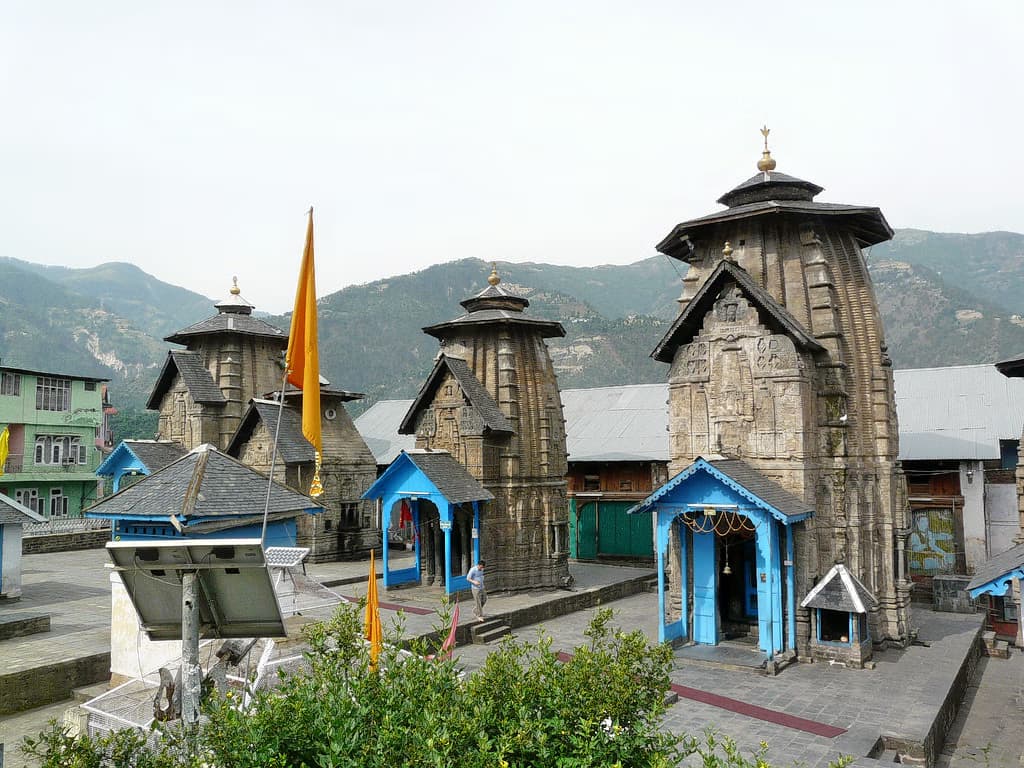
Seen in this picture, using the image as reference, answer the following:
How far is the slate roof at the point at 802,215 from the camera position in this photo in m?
19.5

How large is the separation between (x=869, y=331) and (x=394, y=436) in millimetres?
31046

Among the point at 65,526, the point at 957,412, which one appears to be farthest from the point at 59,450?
the point at 957,412

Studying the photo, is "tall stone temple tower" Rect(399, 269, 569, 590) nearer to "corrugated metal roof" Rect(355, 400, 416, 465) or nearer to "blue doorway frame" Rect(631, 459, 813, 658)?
"blue doorway frame" Rect(631, 459, 813, 658)

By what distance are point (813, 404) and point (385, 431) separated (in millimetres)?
31666

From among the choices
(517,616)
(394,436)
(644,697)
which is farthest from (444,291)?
(644,697)

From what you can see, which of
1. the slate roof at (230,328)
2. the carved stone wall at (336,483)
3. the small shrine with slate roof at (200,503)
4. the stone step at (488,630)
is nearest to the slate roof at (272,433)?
the carved stone wall at (336,483)

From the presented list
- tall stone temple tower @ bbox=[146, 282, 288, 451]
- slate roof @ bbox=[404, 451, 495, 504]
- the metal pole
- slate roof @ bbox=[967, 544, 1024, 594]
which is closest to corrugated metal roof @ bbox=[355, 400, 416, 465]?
tall stone temple tower @ bbox=[146, 282, 288, 451]

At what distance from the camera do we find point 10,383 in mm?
40062

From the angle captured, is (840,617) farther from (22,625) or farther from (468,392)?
(22,625)

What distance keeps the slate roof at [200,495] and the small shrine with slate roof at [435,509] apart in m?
7.92

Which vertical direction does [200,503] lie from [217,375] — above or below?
below

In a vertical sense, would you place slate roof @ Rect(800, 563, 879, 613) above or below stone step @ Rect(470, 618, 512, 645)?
above

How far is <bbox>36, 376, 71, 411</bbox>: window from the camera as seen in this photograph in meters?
41.7

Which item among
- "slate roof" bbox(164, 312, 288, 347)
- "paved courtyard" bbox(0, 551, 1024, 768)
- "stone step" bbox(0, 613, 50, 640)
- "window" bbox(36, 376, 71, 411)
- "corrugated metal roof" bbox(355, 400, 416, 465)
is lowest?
"paved courtyard" bbox(0, 551, 1024, 768)
